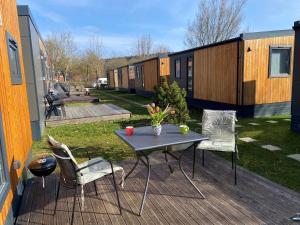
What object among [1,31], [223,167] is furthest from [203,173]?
[1,31]

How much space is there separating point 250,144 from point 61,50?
3106cm

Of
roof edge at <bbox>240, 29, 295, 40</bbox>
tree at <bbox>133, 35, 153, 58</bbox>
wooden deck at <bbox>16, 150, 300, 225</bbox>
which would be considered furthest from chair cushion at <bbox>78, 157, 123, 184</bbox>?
tree at <bbox>133, 35, 153, 58</bbox>

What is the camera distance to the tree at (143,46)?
40.4 metres

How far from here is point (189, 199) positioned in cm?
310

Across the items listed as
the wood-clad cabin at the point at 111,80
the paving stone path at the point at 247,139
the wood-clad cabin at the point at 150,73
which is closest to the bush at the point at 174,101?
the paving stone path at the point at 247,139

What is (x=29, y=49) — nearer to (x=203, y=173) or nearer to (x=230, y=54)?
(x=203, y=173)

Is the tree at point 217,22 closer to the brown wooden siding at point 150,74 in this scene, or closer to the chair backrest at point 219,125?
the brown wooden siding at point 150,74

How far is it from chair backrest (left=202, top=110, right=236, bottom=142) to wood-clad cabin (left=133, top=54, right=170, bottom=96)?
10563mm

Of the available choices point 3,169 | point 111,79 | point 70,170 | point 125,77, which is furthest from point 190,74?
point 111,79

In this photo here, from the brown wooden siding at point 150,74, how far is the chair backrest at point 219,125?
39.8 ft

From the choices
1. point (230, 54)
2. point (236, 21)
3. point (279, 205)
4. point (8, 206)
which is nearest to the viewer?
point (8, 206)

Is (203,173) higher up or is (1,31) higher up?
(1,31)

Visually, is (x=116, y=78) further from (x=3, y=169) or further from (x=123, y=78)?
(x=3, y=169)

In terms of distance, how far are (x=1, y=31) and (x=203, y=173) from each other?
11.5 feet
